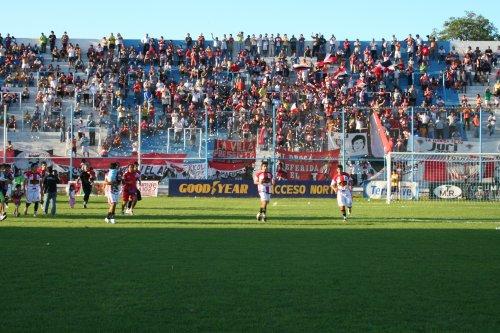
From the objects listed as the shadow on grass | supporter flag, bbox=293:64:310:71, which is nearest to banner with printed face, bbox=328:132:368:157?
supporter flag, bbox=293:64:310:71

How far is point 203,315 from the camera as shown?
31.8 feet

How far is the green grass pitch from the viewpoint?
9.47 metres

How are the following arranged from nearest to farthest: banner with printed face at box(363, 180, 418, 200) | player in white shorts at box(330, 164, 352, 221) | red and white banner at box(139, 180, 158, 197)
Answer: player in white shorts at box(330, 164, 352, 221) → banner with printed face at box(363, 180, 418, 200) → red and white banner at box(139, 180, 158, 197)

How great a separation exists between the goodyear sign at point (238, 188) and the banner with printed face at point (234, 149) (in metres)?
1.38

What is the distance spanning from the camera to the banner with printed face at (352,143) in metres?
44.1

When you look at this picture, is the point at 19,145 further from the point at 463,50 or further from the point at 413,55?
the point at 463,50

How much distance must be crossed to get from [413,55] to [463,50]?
4.13 metres

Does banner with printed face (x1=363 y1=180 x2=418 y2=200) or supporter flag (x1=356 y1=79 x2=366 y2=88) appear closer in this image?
banner with printed face (x1=363 y1=180 x2=418 y2=200)

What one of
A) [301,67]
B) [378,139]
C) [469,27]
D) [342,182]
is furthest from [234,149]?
[469,27]

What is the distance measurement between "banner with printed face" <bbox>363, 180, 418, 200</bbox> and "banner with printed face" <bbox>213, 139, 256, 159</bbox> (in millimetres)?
5950

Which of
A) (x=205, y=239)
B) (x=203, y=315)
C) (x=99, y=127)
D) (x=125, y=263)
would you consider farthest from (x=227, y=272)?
(x=99, y=127)

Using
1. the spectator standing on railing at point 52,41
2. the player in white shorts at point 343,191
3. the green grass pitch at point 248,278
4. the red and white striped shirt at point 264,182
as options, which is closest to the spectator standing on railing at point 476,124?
the player in white shorts at point 343,191

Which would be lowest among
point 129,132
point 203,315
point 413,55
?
point 203,315

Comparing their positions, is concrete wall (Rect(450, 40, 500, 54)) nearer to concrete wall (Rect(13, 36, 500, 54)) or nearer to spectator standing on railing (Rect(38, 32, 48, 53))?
concrete wall (Rect(13, 36, 500, 54))
